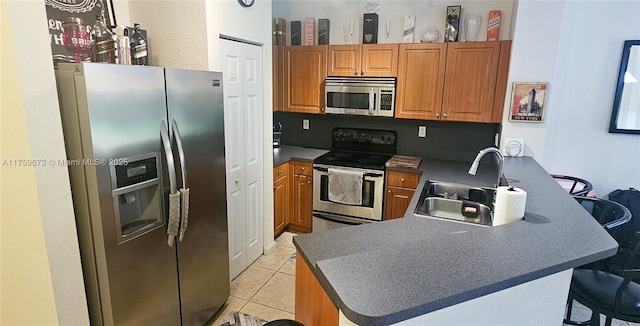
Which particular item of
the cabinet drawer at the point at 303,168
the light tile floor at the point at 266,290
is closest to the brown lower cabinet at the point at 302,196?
the cabinet drawer at the point at 303,168

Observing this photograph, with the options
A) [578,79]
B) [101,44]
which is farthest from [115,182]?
[578,79]

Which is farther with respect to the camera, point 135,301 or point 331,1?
point 331,1

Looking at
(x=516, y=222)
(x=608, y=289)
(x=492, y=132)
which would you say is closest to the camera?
(x=516, y=222)

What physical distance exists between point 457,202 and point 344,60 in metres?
1.82

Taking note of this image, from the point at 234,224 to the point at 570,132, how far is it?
3.03m

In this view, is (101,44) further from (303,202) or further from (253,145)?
(303,202)

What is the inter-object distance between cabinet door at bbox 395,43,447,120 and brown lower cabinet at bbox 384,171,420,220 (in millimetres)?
584

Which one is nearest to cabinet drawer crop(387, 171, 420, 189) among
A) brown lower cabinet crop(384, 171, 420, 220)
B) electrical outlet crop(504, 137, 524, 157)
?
brown lower cabinet crop(384, 171, 420, 220)

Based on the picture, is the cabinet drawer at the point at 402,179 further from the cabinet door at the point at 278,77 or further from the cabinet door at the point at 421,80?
the cabinet door at the point at 278,77

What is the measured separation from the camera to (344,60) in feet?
11.5

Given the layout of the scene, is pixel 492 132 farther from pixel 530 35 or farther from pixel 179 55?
pixel 179 55

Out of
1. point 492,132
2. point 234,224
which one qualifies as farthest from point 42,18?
point 492,132

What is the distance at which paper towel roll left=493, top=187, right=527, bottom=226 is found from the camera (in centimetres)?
163

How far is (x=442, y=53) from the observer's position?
3203mm
